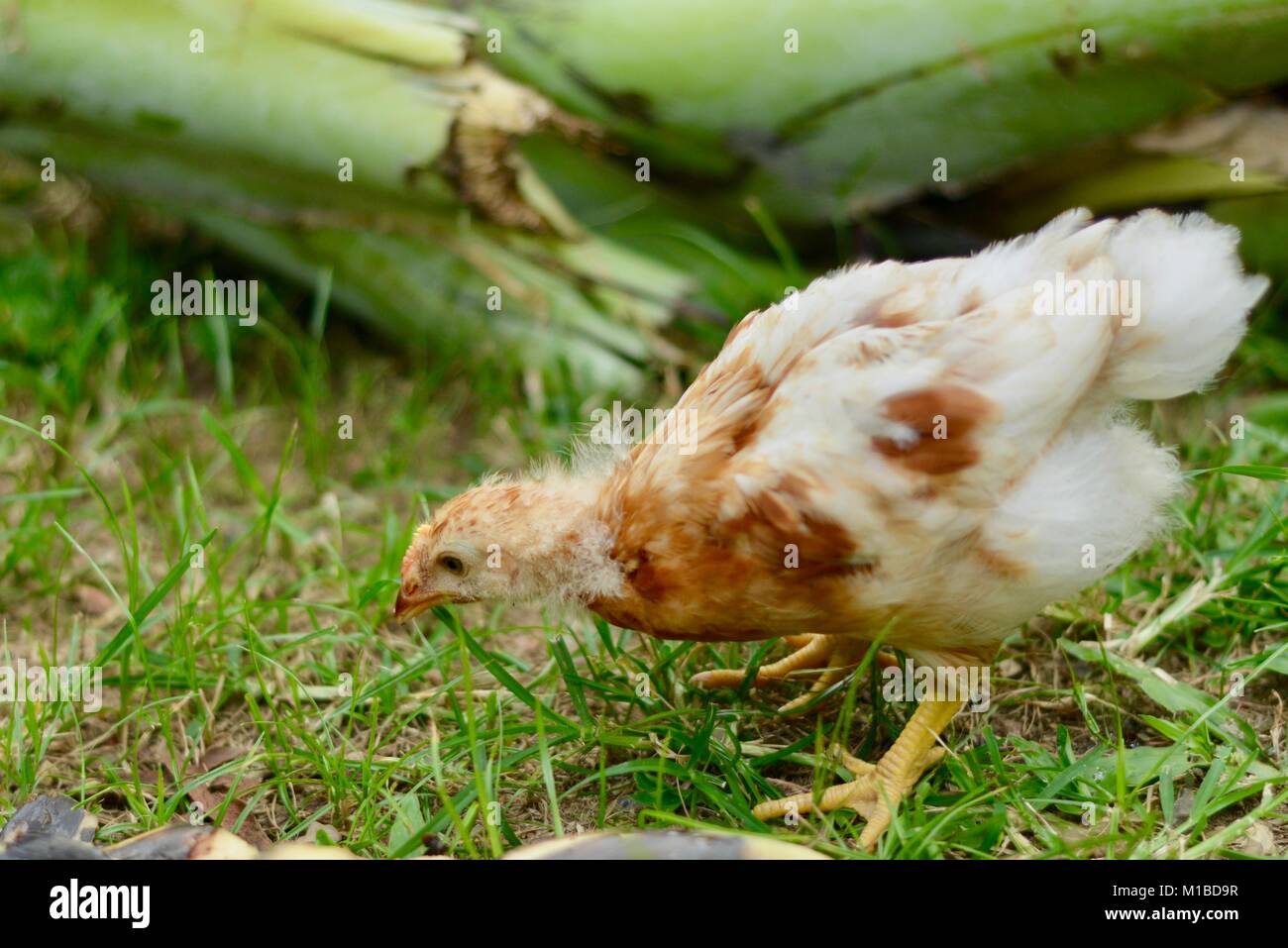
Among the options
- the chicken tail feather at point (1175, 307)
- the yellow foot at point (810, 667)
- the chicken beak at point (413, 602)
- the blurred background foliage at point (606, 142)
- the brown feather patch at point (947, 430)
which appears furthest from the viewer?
the blurred background foliage at point (606, 142)

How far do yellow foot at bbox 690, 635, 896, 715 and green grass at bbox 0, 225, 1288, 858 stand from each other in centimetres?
5

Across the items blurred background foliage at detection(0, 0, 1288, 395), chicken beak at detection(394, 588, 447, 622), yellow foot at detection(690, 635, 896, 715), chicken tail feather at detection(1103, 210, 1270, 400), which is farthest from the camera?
blurred background foliage at detection(0, 0, 1288, 395)

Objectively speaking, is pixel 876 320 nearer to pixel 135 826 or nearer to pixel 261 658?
pixel 261 658

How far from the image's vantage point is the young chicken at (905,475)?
6.98 feet

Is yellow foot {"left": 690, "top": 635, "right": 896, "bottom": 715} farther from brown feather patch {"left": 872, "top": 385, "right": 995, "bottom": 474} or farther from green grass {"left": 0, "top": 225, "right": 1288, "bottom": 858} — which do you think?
brown feather patch {"left": 872, "top": 385, "right": 995, "bottom": 474}

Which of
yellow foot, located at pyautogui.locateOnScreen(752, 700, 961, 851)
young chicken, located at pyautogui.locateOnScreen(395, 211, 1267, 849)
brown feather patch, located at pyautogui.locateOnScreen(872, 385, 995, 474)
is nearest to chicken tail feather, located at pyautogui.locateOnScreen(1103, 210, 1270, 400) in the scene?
young chicken, located at pyautogui.locateOnScreen(395, 211, 1267, 849)

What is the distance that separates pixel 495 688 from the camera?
271 cm

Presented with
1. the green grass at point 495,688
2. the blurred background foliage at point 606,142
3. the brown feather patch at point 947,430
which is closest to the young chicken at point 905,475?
the brown feather patch at point 947,430

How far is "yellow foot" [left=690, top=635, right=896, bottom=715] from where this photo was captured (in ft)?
8.72

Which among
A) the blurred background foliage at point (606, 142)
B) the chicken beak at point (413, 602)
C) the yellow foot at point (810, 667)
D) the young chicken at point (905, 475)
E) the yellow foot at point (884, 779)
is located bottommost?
the yellow foot at point (884, 779)

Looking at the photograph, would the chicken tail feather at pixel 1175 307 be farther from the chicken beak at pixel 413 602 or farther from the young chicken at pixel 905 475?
the chicken beak at pixel 413 602

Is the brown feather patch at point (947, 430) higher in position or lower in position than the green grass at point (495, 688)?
higher

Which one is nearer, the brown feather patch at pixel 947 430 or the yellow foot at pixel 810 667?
the brown feather patch at pixel 947 430
